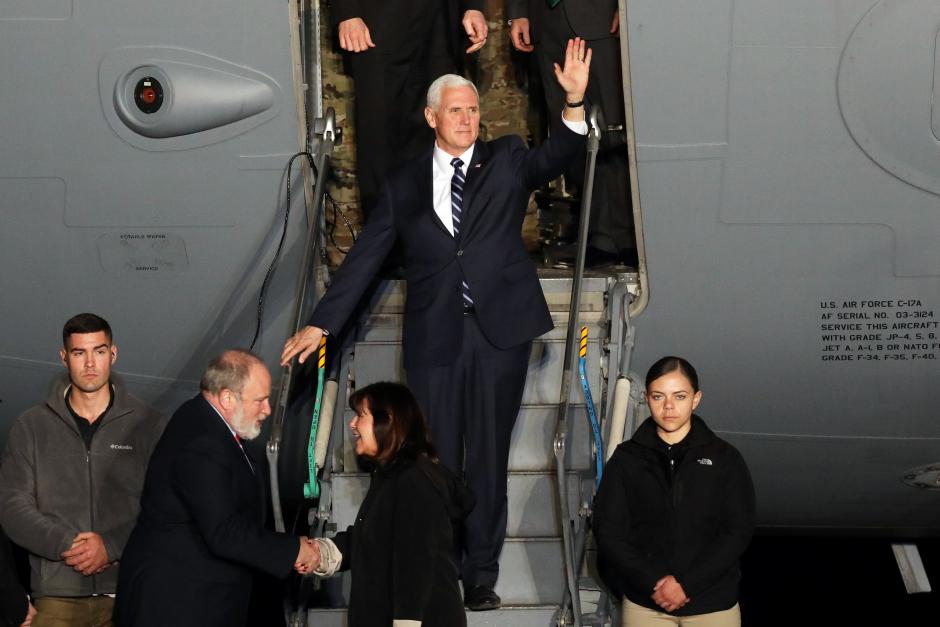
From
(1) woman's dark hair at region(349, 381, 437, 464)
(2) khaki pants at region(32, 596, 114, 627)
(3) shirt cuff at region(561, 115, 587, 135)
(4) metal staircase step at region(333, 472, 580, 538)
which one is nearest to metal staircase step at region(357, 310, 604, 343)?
(4) metal staircase step at region(333, 472, 580, 538)

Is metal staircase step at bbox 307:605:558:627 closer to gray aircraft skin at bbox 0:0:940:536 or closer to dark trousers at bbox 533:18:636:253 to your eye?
gray aircraft skin at bbox 0:0:940:536

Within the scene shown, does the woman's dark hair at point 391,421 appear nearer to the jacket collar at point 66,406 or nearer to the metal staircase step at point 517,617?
the metal staircase step at point 517,617

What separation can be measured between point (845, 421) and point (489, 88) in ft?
8.51

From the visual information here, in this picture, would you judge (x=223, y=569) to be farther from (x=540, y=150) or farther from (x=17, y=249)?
(x=17, y=249)

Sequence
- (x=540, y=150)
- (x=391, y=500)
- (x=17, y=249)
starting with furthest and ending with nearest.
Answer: (x=17, y=249) → (x=540, y=150) → (x=391, y=500)

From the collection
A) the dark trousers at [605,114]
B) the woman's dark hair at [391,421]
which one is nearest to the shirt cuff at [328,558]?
the woman's dark hair at [391,421]

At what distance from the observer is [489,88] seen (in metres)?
7.43

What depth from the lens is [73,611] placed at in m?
5.12

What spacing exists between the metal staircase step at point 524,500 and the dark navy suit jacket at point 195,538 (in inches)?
46.2

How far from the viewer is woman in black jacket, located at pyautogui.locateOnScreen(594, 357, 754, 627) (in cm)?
460

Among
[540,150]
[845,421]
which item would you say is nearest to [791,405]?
[845,421]

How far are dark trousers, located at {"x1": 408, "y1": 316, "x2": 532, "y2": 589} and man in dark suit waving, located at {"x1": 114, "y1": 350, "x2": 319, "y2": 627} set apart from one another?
827mm

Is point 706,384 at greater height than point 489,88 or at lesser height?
lesser

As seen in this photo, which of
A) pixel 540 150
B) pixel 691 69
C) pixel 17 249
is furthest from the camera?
pixel 17 249
